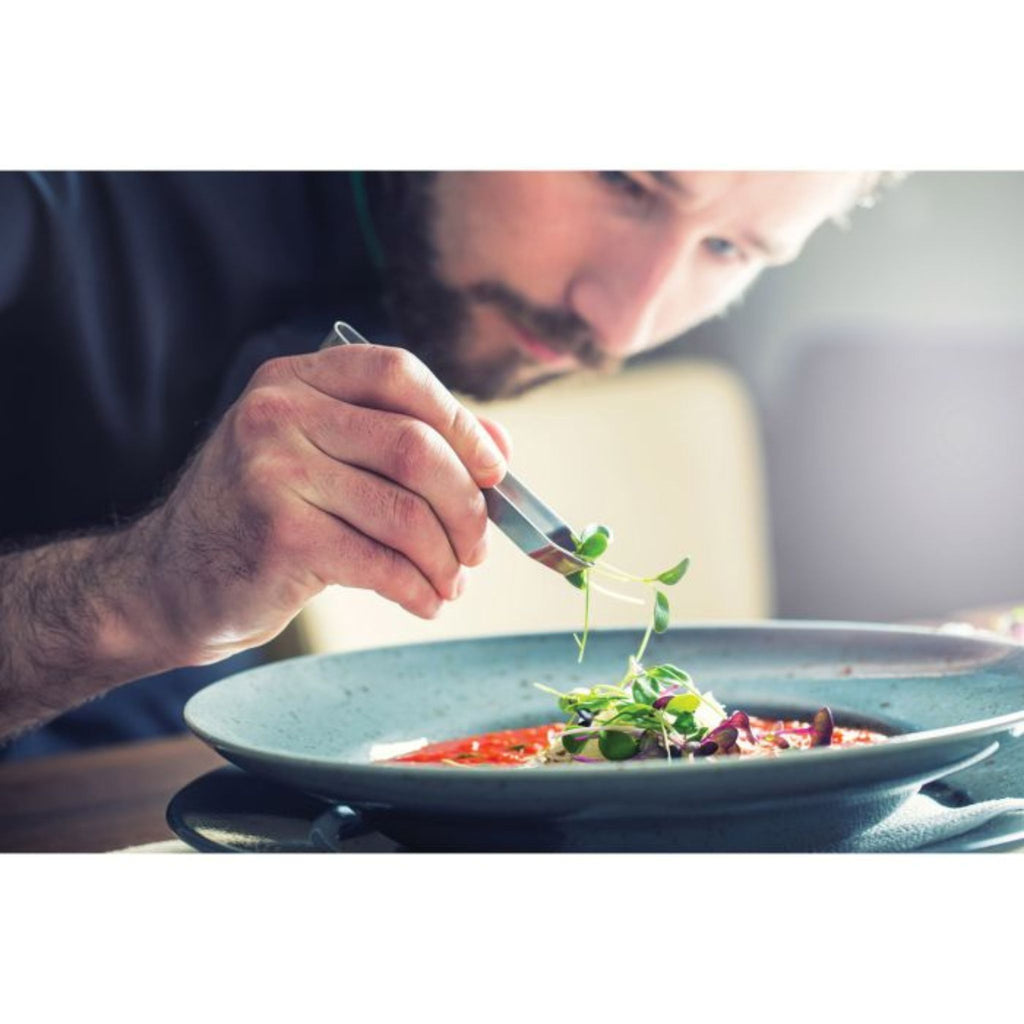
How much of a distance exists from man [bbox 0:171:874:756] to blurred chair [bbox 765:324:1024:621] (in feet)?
2.80

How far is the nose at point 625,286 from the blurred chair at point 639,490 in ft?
0.70

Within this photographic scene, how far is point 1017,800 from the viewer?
0.61 m

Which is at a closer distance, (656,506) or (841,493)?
(656,506)

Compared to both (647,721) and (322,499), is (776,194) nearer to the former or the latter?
(322,499)

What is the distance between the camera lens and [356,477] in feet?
2.69

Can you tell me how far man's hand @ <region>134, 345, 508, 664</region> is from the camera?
780 millimetres

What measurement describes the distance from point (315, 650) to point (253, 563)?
2.99 feet

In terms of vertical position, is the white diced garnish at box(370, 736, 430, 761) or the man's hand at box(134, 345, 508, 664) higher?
the man's hand at box(134, 345, 508, 664)

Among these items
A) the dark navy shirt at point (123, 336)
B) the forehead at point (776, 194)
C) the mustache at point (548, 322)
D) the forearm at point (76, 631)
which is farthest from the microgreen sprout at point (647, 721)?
the mustache at point (548, 322)

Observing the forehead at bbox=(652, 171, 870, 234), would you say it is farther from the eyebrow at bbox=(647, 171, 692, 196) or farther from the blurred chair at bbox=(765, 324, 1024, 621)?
the blurred chair at bbox=(765, 324, 1024, 621)

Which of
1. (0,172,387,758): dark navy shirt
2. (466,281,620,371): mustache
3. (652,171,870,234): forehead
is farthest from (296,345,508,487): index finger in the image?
(466,281,620,371): mustache

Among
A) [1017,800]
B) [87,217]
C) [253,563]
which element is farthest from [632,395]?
[1017,800]

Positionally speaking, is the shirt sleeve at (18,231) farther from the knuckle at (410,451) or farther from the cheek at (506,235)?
the knuckle at (410,451)
